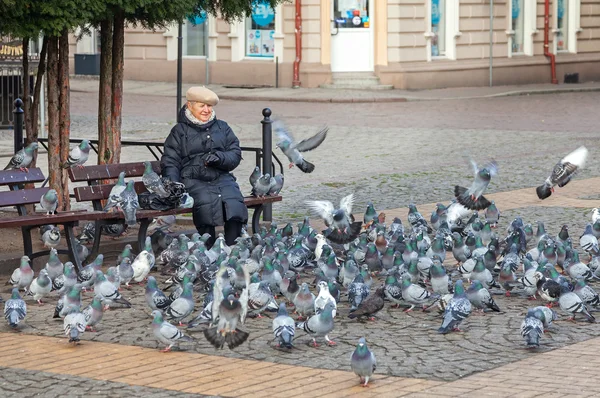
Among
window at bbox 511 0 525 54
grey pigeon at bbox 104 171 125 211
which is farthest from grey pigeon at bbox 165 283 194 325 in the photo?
window at bbox 511 0 525 54

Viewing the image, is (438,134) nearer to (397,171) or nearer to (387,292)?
(397,171)

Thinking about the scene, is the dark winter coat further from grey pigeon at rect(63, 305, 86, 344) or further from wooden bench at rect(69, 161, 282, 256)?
grey pigeon at rect(63, 305, 86, 344)

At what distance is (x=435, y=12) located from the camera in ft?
116

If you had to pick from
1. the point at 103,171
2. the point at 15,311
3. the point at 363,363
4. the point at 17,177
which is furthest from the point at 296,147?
the point at 363,363

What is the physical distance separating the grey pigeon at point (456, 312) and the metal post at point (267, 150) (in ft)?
15.1

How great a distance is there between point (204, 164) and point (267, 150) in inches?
64.2

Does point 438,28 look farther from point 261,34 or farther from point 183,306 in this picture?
point 183,306

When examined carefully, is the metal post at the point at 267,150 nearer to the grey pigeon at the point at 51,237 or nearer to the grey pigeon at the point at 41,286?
the grey pigeon at the point at 51,237

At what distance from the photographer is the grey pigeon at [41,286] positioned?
9.66 m

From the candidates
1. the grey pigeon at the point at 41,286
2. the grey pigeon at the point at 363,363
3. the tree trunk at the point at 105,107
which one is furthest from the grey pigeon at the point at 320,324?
the tree trunk at the point at 105,107

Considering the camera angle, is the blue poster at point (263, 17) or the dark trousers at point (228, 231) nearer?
the dark trousers at point (228, 231)

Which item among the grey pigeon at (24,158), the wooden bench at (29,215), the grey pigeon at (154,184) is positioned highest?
the grey pigeon at (24,158)

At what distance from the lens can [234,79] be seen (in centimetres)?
3553

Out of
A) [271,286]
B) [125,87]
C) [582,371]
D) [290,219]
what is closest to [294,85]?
[125,87]
